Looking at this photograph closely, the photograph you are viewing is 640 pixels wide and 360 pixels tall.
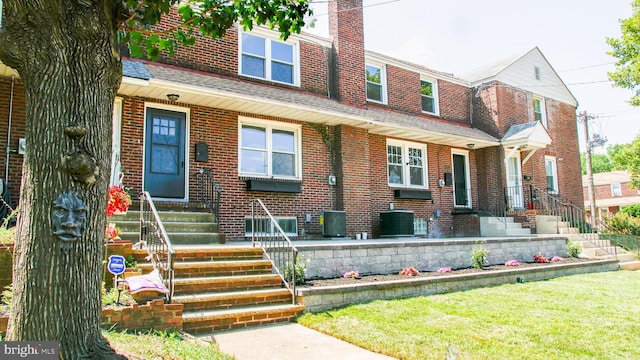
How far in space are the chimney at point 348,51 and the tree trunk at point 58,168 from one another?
9.59 m

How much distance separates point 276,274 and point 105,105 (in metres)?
4.20

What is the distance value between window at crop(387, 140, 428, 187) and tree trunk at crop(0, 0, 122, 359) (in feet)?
35.7

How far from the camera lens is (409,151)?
14.2 meters

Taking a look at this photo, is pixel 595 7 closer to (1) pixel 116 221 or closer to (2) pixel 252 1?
(2) pixel 252 1

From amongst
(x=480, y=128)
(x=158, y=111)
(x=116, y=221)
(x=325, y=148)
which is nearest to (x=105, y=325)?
(x=116, y=221)

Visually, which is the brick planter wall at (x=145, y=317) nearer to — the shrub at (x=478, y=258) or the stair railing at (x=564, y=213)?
the shrub at (x=478, y=258)

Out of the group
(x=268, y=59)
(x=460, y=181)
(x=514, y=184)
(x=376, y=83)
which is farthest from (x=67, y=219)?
(x=514, y=184)

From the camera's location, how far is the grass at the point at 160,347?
392 centimetres

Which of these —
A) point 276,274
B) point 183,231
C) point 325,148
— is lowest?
point 276,274

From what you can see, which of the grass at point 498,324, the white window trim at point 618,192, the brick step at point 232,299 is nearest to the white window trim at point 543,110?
the grass at point 498,324

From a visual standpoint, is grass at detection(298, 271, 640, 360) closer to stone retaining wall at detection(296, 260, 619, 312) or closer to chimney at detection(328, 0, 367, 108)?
stone retaining wall at detection(296, 260, 619, 312)

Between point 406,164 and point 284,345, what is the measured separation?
9742mm

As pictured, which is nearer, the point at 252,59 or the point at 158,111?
the point at 158,111

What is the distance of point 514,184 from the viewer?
1623 cm
